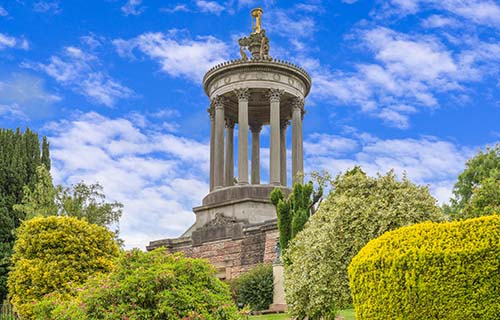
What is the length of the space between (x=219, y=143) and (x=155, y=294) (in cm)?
2702

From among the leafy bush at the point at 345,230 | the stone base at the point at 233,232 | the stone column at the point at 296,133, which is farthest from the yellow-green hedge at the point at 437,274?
the stone column at the point at 296,133

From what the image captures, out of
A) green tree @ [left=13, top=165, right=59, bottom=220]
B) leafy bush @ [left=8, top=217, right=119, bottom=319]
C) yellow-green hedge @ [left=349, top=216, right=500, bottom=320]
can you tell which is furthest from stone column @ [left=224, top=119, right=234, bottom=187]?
yellow-green hedge @ [left=349, top=216, right=500, bottom=320]

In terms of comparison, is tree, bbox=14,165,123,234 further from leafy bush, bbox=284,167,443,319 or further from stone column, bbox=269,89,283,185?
leafy bush, bbox=284,167,443,319

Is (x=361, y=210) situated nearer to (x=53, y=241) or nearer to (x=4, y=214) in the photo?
(x=53, y=241)

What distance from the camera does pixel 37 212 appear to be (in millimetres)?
34969

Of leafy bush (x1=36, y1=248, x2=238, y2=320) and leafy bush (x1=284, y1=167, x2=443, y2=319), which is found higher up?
leafy bush (x1=284, y1=167, x2=443, y2=319)

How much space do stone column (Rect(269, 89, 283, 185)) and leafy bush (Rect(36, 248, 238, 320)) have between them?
24290 millimetres

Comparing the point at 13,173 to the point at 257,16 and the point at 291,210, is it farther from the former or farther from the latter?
the point at 291,210

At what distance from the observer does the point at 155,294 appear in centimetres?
1174

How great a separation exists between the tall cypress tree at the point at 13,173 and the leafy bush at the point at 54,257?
13.3 meters

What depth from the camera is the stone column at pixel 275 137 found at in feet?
121

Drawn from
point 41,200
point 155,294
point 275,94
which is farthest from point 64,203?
point 155,294

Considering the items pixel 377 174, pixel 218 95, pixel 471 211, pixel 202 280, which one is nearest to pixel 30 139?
pixel 218 95

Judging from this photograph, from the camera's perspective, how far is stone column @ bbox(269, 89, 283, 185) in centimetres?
3691
